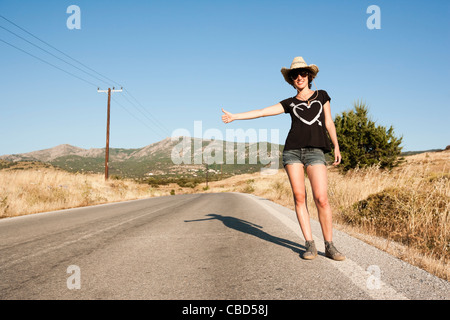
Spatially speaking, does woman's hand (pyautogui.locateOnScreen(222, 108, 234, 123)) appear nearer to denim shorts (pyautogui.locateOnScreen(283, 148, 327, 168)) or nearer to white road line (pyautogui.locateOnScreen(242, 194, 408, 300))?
denim shorts (pyautogui.locateOnScreen(283, 148, 327, 168))

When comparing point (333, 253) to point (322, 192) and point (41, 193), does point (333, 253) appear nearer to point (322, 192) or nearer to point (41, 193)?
point (322, 192)

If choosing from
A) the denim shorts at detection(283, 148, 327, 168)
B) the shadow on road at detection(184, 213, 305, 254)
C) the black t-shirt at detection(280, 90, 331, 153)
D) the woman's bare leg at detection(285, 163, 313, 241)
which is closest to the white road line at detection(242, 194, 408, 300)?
the woman's bare leg at detection(285, 163, 313, 241)

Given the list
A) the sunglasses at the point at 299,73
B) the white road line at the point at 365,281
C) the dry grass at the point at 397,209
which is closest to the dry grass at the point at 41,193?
the dry grass at the point at 397,209

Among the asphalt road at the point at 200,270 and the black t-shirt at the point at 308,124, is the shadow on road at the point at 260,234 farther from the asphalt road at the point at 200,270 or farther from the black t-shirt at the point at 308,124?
the black t-shirt at the point at 308,124

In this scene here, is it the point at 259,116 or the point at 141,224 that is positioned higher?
the point at 259,116

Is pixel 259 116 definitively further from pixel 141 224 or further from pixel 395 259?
pixel 141 224

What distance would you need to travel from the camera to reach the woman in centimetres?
393

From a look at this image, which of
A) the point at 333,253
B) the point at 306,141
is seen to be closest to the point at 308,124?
the point at 306,141

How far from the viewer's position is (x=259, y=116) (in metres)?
4.19

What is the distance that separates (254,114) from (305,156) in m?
0.87

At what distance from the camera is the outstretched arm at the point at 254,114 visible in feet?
13.7
